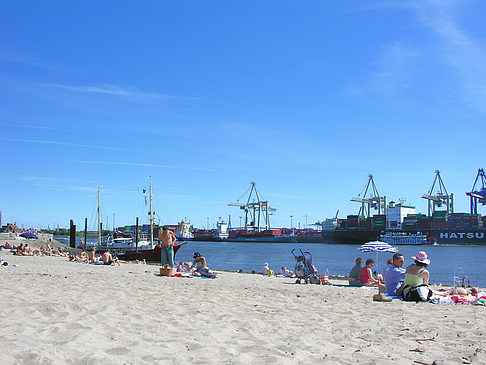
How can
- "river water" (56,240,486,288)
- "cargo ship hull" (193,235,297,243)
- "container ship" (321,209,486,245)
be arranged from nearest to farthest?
"river water" (56,240,486,288) < "container ship" (321,209,486,245) < "cargo ship hull" (193,235,297,243)

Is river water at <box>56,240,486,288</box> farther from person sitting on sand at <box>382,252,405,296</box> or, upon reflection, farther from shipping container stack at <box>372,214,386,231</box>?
shipping container stack at <box>372,214,386,231</box>

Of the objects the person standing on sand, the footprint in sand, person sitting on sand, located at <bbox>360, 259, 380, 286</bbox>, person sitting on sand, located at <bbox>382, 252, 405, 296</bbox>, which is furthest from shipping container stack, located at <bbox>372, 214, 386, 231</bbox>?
the footprint in sand

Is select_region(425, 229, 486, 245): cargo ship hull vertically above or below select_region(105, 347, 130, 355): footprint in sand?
below

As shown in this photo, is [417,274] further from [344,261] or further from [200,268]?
[344,261]

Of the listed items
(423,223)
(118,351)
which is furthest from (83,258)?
(423,223)

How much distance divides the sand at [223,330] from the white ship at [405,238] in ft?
314

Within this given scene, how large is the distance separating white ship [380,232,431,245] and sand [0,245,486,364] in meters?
95.8

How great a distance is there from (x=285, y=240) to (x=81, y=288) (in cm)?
12585

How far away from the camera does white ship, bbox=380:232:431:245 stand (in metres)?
95.6

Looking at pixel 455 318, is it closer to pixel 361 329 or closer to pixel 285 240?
pixel 361 329

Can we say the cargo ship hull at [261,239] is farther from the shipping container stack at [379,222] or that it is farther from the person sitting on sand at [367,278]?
the person sitting on sand at [367,278]

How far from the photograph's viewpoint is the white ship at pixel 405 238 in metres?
95.6

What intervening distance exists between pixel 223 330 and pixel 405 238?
100 metres

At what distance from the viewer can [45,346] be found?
3.77 metres
